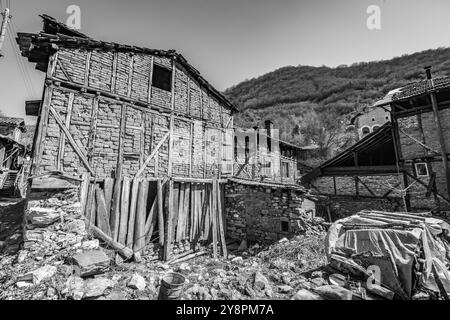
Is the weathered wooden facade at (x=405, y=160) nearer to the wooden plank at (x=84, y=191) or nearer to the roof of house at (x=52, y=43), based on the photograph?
the wooden plank at (x=84, y=191)

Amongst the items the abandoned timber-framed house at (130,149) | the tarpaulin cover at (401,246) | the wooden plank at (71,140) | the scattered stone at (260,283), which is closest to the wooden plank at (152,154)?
the abandoned timber-framed house at (130,149)

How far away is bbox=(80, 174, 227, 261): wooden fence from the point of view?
20.0ft

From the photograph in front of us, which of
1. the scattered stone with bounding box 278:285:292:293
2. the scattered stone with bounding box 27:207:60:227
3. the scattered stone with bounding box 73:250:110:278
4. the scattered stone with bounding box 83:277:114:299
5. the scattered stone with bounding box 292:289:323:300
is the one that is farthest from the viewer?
the scattered stone with bounding box 27:207:60:227

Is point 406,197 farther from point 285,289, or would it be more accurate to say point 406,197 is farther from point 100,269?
point 100,269

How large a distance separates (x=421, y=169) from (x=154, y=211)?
1277 cm

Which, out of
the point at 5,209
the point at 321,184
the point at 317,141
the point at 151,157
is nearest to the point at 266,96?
the point at 317,141

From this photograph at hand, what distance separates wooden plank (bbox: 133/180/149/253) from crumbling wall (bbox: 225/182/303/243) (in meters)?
3.74

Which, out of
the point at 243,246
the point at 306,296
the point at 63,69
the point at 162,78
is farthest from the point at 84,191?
the point at 162,78

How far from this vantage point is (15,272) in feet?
14.2

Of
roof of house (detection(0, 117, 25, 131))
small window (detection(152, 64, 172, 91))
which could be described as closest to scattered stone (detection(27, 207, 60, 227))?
small window (detection(152, 64, 172, 91))

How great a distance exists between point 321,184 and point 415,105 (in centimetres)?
667

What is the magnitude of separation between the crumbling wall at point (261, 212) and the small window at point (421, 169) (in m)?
7.39

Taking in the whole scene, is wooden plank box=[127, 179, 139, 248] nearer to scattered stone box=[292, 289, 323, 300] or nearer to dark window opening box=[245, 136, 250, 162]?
scattered stone box=[292, 289, 323, 300]
